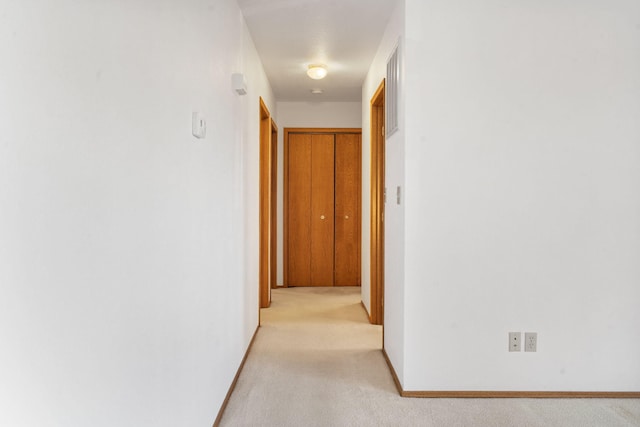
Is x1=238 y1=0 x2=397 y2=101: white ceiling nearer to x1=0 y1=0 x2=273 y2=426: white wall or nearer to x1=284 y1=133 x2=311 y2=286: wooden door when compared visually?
x1=0 y1=0 x2=273 y2=426: white wall

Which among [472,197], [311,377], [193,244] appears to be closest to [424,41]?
[472,197]

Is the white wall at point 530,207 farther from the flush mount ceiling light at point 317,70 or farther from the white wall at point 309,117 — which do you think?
the white wall at point 309,117

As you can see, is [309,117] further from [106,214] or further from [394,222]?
[106,214]

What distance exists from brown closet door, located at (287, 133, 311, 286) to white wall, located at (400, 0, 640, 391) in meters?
3.51

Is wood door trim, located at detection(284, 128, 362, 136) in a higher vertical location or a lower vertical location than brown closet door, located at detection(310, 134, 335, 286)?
higher

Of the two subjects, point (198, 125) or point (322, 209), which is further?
point (322, 209)

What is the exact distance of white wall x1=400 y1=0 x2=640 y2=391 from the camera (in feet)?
8.73

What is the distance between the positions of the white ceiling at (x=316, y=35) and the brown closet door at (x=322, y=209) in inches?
45.1

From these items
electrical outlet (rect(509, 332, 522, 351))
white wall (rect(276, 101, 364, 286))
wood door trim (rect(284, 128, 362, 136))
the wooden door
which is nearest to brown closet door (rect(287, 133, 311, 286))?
the wooden door

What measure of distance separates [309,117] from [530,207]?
12.5 feet

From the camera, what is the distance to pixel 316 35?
3.55 m

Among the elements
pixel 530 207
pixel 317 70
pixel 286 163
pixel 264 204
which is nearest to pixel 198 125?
pixel 530 207

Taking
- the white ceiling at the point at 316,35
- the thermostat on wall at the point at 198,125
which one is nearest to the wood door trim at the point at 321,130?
the white ceiling at the point at 316,35

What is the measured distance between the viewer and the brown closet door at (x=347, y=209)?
6.11m
